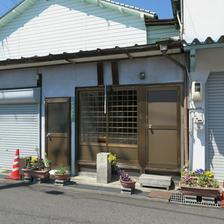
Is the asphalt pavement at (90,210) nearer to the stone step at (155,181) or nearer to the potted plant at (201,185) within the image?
the potted plant at (201,185)

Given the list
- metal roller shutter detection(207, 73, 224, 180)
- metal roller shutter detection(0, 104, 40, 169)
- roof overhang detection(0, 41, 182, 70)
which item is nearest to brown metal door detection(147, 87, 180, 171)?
metal roller shutter detection(207, 73, 224, 180)

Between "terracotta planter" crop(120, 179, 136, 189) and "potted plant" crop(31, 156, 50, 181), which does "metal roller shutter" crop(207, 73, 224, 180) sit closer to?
"terracotta planter" crop(120, 179, 136, 189)

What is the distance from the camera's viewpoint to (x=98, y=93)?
36.2 feet

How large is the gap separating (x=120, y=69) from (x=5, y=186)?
4.77 metres

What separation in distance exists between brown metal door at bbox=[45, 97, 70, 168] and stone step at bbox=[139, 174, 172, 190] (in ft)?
9.76

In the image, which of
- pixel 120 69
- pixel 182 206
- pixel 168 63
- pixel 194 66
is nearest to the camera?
pixel 182 206

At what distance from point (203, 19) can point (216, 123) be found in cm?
281

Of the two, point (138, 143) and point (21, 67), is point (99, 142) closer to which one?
point (138, 143)

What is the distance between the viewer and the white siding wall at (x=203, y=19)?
9.20 m

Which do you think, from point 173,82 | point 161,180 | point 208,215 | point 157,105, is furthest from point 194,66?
point 208,215

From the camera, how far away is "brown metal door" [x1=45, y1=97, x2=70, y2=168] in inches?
450

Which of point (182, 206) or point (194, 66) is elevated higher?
point (194, 66)

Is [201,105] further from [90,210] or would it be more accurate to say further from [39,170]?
[39,170]

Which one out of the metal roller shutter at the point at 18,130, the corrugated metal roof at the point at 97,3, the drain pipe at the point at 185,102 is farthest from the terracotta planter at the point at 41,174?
the corrugated metal roof at the point at 97,3
